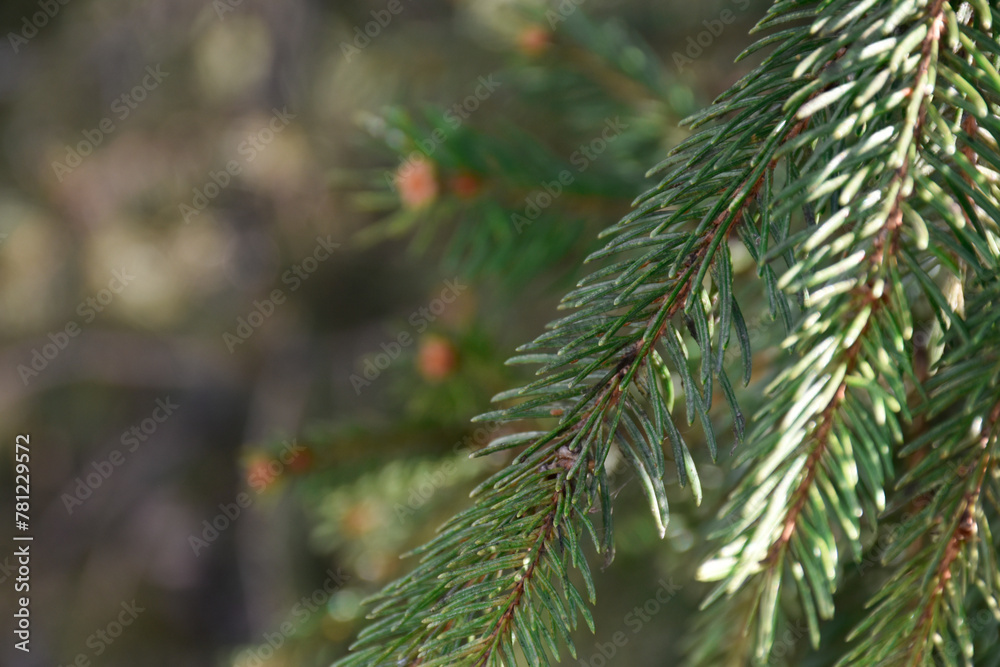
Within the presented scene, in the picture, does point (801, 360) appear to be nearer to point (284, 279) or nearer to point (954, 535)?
point (954, 535)

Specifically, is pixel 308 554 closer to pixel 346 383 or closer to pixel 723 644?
pixel 346 383

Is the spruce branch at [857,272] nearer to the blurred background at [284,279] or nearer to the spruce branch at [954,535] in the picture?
the spruce branch at [954,535]

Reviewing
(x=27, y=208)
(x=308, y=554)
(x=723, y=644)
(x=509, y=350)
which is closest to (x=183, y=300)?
(x=27, y=208)

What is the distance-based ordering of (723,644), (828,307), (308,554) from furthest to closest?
(308,554), (723,644), (828,307)

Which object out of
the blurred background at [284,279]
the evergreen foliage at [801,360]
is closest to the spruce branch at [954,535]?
the evergreen foliage at [801,360]

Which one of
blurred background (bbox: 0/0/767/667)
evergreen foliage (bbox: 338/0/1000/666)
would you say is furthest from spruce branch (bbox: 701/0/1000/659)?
blurred background (bbox: 0/0/767/667)

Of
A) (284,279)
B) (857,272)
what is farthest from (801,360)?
(284,279)
